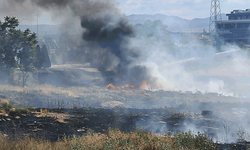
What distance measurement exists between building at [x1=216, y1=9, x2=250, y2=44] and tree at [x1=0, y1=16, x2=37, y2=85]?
65.5 m

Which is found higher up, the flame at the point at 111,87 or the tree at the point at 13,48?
the tree at the point at 13,48

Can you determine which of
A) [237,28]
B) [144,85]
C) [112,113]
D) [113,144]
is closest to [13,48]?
[144,85]

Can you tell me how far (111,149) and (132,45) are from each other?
36.3 metres

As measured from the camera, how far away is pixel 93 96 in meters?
35.5

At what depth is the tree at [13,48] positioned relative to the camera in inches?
1548

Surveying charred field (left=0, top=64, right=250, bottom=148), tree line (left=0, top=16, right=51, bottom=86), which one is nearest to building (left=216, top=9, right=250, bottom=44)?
charred field (left=0, top=64, right=250, bottom=148)

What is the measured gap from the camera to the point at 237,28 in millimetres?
88500

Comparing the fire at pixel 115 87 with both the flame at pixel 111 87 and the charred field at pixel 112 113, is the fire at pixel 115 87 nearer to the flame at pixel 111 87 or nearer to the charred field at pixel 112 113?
the flame at pixel 111 87

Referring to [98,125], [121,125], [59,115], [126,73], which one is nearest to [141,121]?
[121,125]

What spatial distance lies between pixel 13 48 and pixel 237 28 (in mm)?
69157

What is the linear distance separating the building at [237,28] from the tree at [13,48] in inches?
2578

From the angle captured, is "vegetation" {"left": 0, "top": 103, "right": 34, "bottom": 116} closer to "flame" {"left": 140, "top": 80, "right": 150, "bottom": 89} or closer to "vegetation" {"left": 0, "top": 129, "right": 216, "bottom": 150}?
"vegetation" {"left": 0, "top": 129, "right": 216, "bottom": 150}

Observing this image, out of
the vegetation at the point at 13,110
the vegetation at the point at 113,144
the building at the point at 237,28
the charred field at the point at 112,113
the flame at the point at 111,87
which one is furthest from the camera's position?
the building at the point at 237,28

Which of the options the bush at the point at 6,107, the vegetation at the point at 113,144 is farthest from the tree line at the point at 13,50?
the vegetation at the point at 113,144
